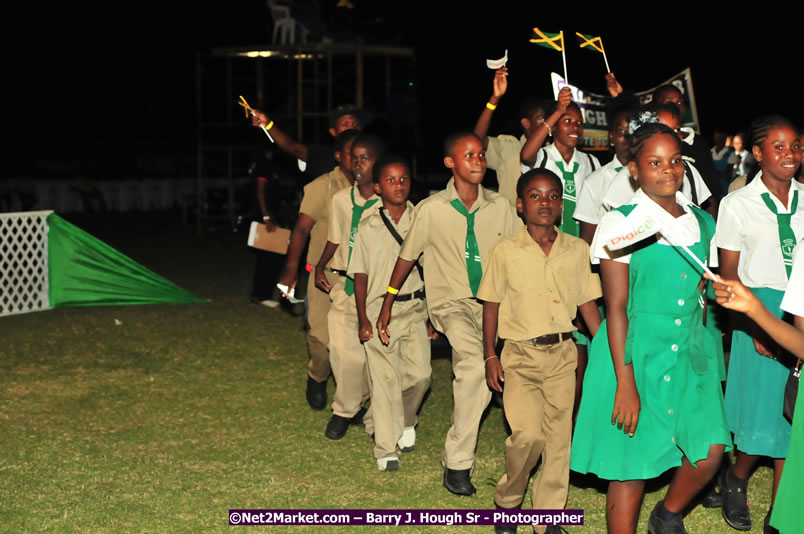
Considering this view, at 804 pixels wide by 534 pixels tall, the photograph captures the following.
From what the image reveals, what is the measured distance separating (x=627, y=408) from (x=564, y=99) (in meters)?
2.74

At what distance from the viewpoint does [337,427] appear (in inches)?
278

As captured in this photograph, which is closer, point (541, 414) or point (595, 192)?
point (541, 414)

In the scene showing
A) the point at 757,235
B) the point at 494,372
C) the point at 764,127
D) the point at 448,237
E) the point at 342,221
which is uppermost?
the point at 764,127

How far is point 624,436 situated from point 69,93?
43.5m

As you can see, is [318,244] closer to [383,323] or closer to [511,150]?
[511,150]

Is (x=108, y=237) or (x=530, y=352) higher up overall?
(x=530, y=352)

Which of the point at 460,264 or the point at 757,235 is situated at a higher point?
the point at 757,235

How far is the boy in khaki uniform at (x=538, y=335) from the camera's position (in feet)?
17.1

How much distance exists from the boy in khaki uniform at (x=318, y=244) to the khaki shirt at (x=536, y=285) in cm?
216

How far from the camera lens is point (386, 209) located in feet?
21.4

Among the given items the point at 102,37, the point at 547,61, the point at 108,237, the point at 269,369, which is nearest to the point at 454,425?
the point at 269,369

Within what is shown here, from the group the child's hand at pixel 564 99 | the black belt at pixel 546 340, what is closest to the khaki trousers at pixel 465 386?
the black belt at pixel 546 340

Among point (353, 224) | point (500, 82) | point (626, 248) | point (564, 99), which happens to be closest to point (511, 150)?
point (500, 82)

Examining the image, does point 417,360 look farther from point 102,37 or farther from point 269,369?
point 102,37
